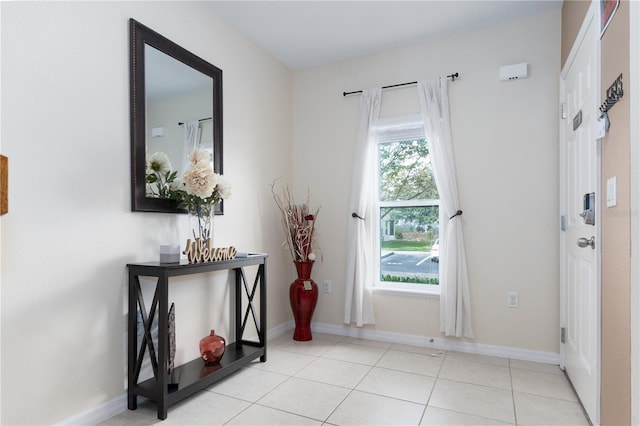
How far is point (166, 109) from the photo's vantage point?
2.38 m

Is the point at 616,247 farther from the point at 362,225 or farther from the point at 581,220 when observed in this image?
the point at 362,225

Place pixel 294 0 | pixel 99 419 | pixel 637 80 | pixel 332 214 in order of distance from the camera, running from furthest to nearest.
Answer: pixel 332 214
pixel 294 0
pixel 99 419
pixel 637 80

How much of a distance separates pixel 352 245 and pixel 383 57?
70.9 inches

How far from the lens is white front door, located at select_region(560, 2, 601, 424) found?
1.87 metres

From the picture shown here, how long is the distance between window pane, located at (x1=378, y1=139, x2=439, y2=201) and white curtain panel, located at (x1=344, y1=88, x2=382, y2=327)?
5.1 inches

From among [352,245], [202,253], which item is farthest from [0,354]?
[352,245]

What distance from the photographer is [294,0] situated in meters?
2.69

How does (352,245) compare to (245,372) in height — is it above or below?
above

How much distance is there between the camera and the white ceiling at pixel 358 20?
9.04 feet

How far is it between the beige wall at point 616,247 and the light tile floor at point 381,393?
0.51m

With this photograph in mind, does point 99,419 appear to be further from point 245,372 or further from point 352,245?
point 352,245

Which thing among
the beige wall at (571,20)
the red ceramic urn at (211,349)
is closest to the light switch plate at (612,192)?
the beige wall at (571,20)

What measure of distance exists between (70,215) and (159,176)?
583mm

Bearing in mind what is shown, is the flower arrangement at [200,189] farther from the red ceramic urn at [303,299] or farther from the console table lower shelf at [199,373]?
the red ceramic urn at [303,299]
